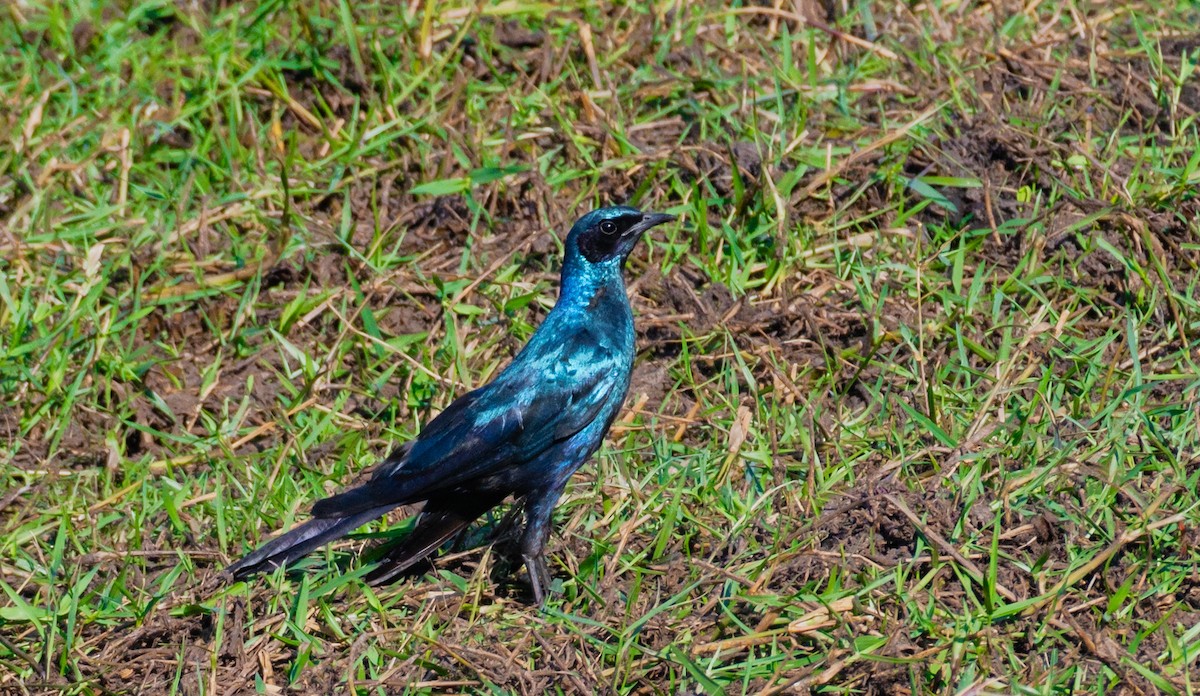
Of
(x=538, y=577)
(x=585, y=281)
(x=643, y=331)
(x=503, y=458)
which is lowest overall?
(x=643, y=331)

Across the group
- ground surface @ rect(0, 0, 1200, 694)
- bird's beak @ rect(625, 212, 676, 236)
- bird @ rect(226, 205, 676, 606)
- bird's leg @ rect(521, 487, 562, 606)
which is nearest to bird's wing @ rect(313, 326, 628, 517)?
bird @ rect(226, 205, 676, 606)

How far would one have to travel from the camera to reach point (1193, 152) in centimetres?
607

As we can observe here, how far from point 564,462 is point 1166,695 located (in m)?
2.00

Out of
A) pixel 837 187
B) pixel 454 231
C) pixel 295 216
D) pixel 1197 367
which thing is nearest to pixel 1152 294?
pixel 1197 367

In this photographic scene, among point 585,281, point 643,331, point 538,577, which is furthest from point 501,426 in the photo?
point 643,331

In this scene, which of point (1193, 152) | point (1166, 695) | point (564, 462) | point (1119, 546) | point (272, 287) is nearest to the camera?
point (1166, 695)

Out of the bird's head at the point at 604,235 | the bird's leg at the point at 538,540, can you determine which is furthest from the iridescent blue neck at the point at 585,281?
the bird's leg at the point at 538,540

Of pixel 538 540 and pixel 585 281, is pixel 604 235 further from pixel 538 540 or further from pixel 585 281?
pixel 538 540

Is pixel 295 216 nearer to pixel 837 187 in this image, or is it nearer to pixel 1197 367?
pixel 837 187

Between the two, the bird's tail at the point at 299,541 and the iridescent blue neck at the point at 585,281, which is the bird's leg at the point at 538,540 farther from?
the iridescent blue neck at the point at 585,281

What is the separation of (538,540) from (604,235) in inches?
45.5

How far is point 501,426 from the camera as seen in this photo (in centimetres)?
491

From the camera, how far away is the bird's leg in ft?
15.8

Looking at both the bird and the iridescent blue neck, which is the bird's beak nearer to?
the iridescent blue neck
